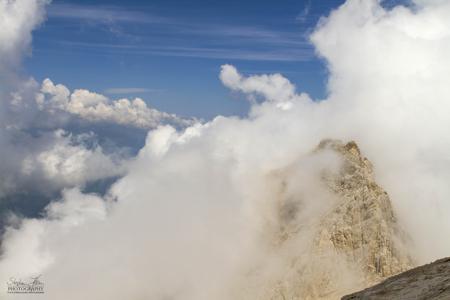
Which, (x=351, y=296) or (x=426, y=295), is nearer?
(x=426, y=295)

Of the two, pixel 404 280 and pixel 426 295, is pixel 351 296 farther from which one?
pixel 426 295

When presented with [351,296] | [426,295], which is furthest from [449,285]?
[351,296]

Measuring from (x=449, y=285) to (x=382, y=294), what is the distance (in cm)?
577

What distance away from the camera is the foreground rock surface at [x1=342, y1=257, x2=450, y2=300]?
36.1 metres

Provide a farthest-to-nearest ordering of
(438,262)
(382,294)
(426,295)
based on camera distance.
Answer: (438,262) → (382,294) → (426,295)

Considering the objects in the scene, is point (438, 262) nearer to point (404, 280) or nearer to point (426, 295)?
point (404, 280)

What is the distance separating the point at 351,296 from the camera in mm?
42125

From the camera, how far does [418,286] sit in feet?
128

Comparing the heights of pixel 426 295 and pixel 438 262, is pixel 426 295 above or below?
below

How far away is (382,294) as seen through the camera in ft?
132

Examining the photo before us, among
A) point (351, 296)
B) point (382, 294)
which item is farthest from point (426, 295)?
point (351, 296)

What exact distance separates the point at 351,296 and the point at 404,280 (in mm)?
4797

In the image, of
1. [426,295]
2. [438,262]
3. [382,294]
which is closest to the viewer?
[426,295]

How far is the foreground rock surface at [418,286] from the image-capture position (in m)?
36.1
